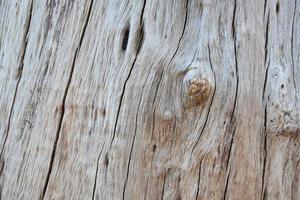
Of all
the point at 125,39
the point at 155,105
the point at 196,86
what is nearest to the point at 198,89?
the point at 196,86

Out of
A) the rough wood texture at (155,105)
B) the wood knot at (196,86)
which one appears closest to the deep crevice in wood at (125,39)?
the rough wood texture at (155,105)

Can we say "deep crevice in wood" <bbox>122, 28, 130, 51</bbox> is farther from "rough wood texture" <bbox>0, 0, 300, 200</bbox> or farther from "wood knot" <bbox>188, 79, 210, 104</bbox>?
"wood knot" <bbox>188, 79, 210, 104</bbox>

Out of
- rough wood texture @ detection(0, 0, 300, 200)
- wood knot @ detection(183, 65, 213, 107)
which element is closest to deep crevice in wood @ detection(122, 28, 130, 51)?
rough wood texture @ detection(0, 0, 300, 200)

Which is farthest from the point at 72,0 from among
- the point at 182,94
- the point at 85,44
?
A: the point at 182,94

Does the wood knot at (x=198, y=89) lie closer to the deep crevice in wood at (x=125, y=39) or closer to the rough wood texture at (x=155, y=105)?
the rough wood texture at (x=155, y=105)

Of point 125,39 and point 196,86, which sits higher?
point 125,39

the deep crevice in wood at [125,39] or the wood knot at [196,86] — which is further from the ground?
the deep crevice in wood at [125,39]

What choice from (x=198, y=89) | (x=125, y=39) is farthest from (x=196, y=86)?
(x=125, y=39)

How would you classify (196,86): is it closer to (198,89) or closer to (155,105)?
(198,89)

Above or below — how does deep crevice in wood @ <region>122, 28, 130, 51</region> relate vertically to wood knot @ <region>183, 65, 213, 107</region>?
above
